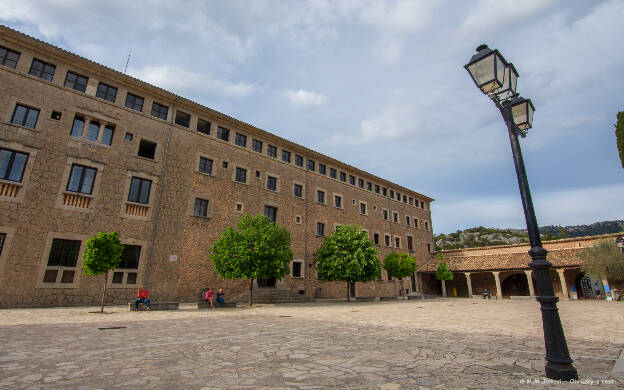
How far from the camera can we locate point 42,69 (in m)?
16.8

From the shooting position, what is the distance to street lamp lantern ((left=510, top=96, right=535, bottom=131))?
202 inches

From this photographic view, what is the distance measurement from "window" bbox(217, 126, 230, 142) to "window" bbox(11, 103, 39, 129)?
1040cm

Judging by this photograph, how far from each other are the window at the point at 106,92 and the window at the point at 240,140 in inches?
329

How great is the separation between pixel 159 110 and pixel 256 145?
767 centimetres

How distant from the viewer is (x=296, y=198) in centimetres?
2727

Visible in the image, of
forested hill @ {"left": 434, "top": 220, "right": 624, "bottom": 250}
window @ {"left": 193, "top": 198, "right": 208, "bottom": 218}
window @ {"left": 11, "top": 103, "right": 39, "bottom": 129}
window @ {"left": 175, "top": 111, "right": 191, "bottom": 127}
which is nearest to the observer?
window @ {"left": 11, "top": 103, "right": 39, "bottom": 129}

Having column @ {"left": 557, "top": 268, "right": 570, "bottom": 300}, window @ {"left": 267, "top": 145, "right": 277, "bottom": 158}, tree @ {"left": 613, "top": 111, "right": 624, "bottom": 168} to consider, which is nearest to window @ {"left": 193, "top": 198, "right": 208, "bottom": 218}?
window @ {"left": 267, "top": 145, "right": 277, "bottom": 158}

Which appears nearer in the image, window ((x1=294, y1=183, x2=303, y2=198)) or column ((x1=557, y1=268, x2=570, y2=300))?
window ((x1=294, y1=183, x2=303, y2=198))

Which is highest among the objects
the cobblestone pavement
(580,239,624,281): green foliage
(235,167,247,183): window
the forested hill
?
the forested hill

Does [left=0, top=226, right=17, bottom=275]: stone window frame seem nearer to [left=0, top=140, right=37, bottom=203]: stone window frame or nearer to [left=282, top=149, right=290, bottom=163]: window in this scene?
[left=0, top=140, right=37, bottom=203]: stone window frame

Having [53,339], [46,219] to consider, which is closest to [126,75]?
[46,219]

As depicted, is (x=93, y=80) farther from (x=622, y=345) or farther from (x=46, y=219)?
(x=622, y=345)

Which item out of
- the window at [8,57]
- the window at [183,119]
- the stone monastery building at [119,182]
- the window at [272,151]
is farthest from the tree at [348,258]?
the window at [8,57]

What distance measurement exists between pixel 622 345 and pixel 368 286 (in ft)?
86.8
